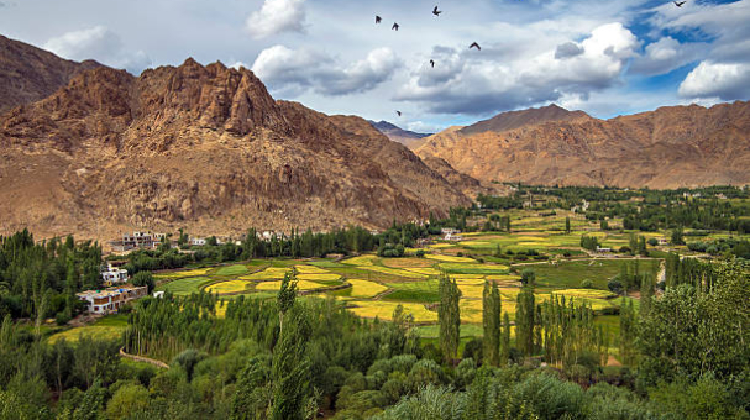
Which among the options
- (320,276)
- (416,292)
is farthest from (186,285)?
(416,292)

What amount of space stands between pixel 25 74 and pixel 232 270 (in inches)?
5952

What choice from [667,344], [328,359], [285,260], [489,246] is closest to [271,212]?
[285,260]

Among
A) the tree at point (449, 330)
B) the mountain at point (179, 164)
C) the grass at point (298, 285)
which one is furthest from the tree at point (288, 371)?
the mountain at point (179, 164)

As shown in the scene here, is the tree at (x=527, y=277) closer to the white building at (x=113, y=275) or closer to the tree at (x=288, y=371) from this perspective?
the white building at (x=113, y=275)

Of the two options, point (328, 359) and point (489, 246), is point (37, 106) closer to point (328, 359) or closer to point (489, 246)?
point (489, 246)

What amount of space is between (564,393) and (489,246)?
278ft

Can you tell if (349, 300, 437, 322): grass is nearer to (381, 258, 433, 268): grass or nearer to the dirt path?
the dirt path

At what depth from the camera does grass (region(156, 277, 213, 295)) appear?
60.5m

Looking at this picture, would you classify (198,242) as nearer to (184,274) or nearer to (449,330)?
(184,274)

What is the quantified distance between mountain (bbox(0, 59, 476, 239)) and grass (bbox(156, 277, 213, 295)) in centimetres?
3564

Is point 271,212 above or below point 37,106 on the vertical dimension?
below

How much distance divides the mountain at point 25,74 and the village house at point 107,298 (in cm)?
13246

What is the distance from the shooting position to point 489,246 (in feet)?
350

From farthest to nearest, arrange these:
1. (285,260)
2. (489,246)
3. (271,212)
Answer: (271,212) → (489,246) → (285,260)
